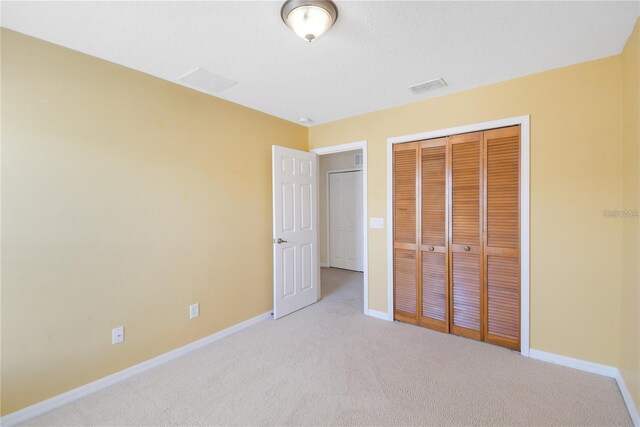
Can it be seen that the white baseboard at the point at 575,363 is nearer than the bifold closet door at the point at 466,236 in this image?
Yes

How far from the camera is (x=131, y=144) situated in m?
2.27

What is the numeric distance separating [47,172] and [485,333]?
3.72 metres

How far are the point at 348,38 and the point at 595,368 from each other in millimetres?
3040

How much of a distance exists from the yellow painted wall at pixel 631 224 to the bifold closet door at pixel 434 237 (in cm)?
124

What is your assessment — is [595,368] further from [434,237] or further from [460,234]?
[434,237]

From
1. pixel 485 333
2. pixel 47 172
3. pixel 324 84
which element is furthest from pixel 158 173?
pixel 485 333

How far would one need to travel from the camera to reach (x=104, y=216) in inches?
83.9

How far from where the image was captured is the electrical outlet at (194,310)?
2.67 metres

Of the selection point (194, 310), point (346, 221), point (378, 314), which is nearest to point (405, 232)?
point (378, 314)

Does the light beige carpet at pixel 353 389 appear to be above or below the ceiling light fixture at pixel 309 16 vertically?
below

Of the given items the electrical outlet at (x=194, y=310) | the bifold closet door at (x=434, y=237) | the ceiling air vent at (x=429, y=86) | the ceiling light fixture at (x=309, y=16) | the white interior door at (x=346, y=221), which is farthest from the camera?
the white interior door at (x=346, y=221)

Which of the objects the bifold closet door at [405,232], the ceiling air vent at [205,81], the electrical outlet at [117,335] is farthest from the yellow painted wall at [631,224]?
the electrical outlet at [117,335]

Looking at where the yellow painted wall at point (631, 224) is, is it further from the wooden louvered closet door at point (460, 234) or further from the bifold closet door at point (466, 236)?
the bifold closet door at point (466, 236)

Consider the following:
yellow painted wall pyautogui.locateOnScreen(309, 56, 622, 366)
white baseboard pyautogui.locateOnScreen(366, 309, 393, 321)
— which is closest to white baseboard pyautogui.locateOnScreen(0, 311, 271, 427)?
white baseboard pyautogui.locateOnScreen(366, 309, 393, 321)
